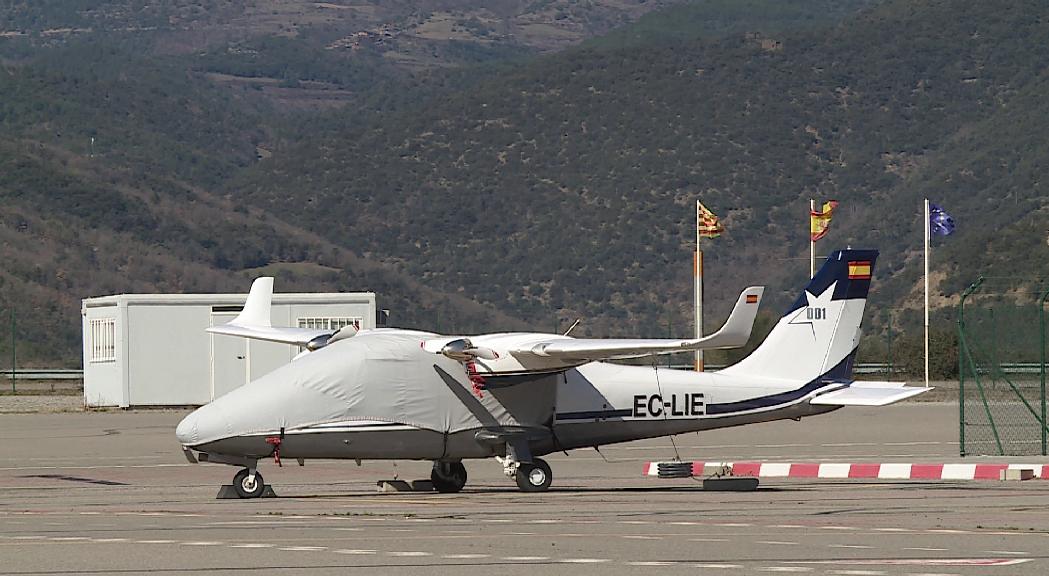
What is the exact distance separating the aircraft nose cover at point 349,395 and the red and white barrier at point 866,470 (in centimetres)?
301

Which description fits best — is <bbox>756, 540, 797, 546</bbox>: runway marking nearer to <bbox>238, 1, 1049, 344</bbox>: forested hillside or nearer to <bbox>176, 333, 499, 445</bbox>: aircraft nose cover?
<bbox>176, 333, 499, 445</bbox>: aircraft nose cover

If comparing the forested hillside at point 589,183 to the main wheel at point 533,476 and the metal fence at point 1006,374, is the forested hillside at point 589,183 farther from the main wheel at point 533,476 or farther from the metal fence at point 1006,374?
the main wheel at point 533,476

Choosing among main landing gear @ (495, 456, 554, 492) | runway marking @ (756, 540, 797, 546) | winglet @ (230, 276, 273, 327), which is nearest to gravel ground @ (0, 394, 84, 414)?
winglet @ (230, 276, 273, 327)

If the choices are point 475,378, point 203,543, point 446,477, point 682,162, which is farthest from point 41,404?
point 682,162

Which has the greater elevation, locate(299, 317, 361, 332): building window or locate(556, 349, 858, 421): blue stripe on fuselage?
locate(556, 349, 858, 421): blue stripe on fuselage

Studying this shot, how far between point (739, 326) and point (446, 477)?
5.00 meters

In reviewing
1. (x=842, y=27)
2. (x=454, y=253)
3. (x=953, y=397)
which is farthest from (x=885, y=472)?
(x=842, y=27)

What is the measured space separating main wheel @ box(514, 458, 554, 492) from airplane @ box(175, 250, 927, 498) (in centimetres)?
1

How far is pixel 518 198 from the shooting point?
121625 mm

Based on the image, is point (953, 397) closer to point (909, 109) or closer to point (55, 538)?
point (55, 538)

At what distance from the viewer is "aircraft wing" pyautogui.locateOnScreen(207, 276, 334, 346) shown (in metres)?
25.3

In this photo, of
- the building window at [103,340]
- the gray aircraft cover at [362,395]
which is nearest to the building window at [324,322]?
the building window at [103,340]

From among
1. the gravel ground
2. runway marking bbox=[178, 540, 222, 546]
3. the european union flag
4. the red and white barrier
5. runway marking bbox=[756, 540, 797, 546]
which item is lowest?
the gravel ground

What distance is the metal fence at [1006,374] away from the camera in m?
27.7
